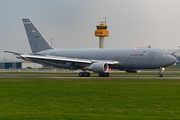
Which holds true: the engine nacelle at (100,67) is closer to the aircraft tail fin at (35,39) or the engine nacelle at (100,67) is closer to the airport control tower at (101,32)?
the aircraft tail fin at (35,39)

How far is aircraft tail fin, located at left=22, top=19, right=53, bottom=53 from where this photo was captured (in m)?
68.4

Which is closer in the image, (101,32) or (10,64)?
(101,32)

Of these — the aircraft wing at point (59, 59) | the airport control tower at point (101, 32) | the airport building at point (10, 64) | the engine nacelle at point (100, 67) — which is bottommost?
the engine nacelle at point (100, 67)

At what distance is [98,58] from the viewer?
6181 cm

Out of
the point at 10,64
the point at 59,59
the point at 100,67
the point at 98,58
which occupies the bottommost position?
the point at 100,67

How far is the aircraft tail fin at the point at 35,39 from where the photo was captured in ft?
225

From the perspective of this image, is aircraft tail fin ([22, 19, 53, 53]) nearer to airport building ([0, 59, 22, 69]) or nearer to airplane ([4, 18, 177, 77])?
airplane ([4, 18, 177, 77])

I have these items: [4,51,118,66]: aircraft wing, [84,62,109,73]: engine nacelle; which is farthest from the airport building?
[84,62,109,73]: engine nacelle

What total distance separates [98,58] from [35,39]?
11.9 metres
